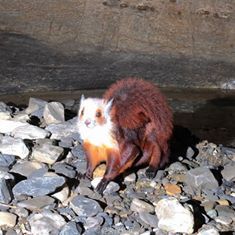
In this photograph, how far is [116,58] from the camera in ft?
22.8

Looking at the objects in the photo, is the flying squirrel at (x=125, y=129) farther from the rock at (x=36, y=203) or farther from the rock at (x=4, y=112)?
the rock at (x=4, y=112)

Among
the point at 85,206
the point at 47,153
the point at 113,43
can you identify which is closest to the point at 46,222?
the point at 85,206

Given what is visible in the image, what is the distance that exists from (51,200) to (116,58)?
13.2 ft

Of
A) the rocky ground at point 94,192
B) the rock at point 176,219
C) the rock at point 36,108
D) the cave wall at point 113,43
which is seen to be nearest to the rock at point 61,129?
the rocky ground at point 94,192

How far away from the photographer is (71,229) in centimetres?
285

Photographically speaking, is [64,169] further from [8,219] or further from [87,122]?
[8,219]

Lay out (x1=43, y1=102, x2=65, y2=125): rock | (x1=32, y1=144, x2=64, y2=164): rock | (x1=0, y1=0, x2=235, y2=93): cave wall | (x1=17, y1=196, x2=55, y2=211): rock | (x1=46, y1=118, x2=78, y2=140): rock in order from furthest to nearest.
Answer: (x1=0, y1=0, x2=235, y2=93): cave wall < (x1=43, y1=102, x2=65, y2=125): rock < (x1=46, y1=118, x2=78, y2=140): rock < (x1=32, y1=144, x2=64, y2=164): rock < (x1=17, y1=196, x2=55, y2=211): rock

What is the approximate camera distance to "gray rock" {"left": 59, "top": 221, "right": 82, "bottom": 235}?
284 cm

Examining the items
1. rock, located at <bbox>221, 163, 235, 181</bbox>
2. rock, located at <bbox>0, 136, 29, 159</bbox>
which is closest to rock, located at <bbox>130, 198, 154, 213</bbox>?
rock, located at <bbox>221, 163, 235, 181</bbox>

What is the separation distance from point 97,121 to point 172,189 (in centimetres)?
67

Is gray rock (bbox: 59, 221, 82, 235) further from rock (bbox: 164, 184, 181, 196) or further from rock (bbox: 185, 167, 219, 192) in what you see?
rock (bbox: 185, 167, 219, 192)

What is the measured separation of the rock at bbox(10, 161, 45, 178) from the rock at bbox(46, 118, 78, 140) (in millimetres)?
525

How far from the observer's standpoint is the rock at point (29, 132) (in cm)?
394

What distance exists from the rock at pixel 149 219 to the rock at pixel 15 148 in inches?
37.6
